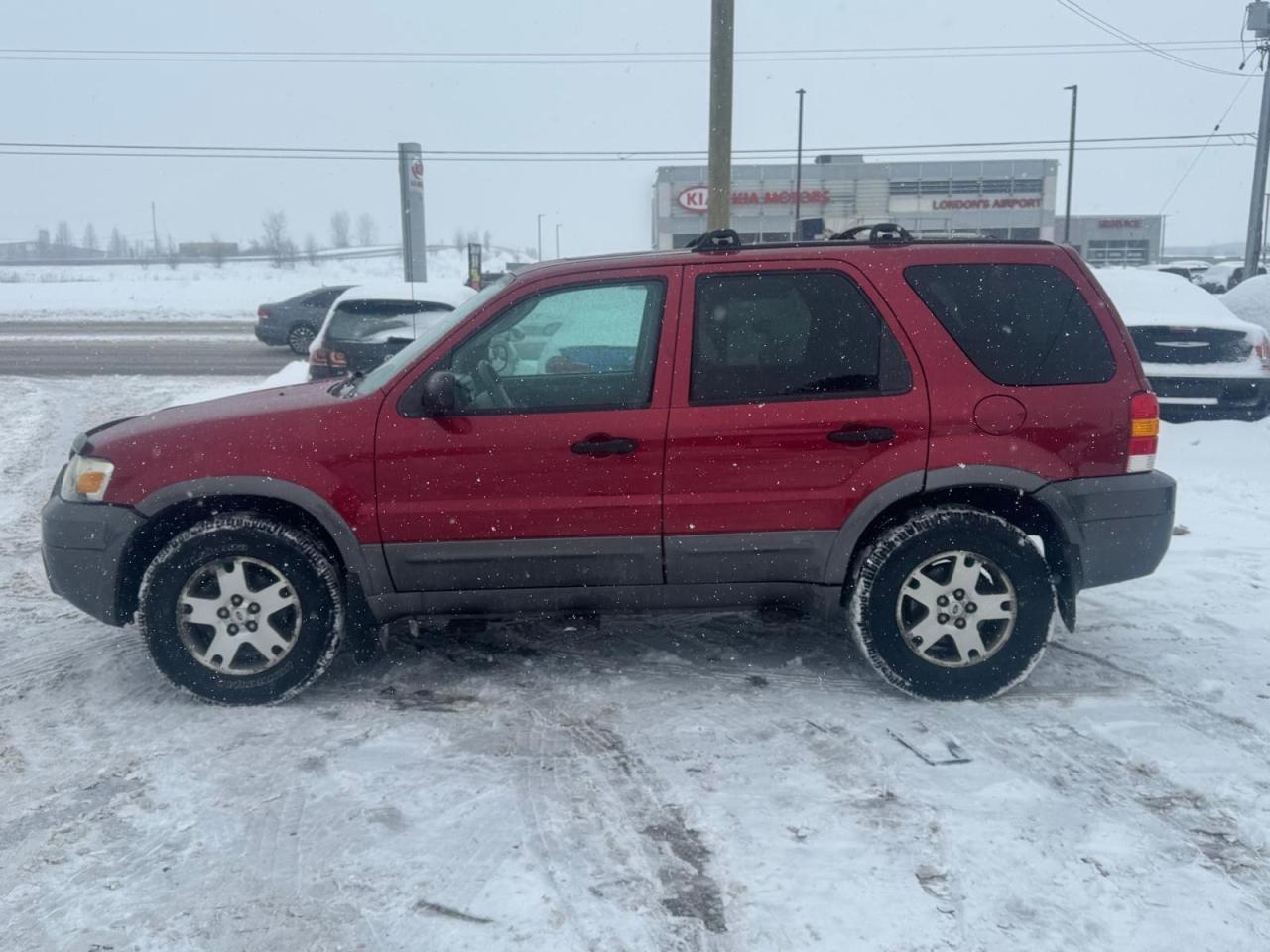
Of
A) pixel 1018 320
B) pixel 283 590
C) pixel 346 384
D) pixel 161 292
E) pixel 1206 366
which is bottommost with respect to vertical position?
pixel 283 590

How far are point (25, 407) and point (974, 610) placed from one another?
12502mm

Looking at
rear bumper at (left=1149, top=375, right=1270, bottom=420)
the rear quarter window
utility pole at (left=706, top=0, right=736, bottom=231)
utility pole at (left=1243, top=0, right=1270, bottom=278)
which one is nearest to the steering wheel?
the rear quarter window

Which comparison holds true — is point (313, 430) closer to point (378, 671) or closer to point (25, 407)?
point (378, 671)

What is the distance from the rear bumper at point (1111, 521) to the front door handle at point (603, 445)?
1.65 metres

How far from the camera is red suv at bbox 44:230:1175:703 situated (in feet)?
13.9

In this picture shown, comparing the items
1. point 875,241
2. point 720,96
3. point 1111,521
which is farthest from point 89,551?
point 720,96

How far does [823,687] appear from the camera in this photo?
4.57 meters

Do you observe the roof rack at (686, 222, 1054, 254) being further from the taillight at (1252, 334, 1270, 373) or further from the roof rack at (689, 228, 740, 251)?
the taillight at (1252, 334, 1270, 373)

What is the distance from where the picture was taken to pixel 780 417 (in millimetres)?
4238

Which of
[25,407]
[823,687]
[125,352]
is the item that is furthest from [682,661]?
[125,352]

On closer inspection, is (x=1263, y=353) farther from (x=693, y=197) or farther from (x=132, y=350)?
(x=693, y=197)

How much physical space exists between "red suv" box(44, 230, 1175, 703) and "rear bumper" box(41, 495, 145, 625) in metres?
0.01

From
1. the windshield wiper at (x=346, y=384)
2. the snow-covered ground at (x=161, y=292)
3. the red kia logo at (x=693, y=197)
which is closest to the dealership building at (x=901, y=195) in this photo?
the red kia logo at (x=693, y=197)

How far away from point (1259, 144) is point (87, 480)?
2655 centimetres
